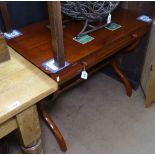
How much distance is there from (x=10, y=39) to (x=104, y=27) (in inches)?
21.2

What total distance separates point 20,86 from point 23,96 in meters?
0.06

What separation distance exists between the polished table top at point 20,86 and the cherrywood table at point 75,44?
5 cm

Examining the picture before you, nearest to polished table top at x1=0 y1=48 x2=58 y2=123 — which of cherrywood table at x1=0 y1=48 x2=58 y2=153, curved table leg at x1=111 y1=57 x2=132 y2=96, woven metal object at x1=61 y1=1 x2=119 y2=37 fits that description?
cherrywood table at x1=0 y1=48 x2=58 y2=153

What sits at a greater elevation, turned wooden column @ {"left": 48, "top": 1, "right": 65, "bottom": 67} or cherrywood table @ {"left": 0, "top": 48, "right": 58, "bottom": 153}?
turned wooden column @ {"left": 48, "top": 1, "right": 65, "bottom": 67}

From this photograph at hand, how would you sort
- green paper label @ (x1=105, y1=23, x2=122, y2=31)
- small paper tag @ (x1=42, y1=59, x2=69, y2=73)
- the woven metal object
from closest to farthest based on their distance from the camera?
1. small paper tag @ (x1=42, y1=59, x2=69, y2=73)
2. the woven metal object
3. green paper label @ (x1=105, y1=23, x2=122, y2=31)

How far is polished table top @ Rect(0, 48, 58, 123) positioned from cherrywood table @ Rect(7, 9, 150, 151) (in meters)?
0.05

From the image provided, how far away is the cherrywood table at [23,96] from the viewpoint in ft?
2.46

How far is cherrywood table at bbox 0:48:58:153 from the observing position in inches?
29.5

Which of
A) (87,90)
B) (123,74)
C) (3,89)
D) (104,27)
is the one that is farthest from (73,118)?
(3,89)

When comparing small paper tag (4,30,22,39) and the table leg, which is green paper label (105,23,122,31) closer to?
small paper tag (4,30,22,39)

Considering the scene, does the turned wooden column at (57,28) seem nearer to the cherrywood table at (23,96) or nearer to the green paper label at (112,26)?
the cherrywood table at (23,96)

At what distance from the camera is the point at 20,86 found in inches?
32.1

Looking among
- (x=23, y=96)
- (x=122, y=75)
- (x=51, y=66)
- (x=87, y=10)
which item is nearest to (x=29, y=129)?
(x=23, y=96)

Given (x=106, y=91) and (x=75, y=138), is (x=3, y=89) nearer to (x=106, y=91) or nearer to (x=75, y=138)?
(x=75, y=138)
